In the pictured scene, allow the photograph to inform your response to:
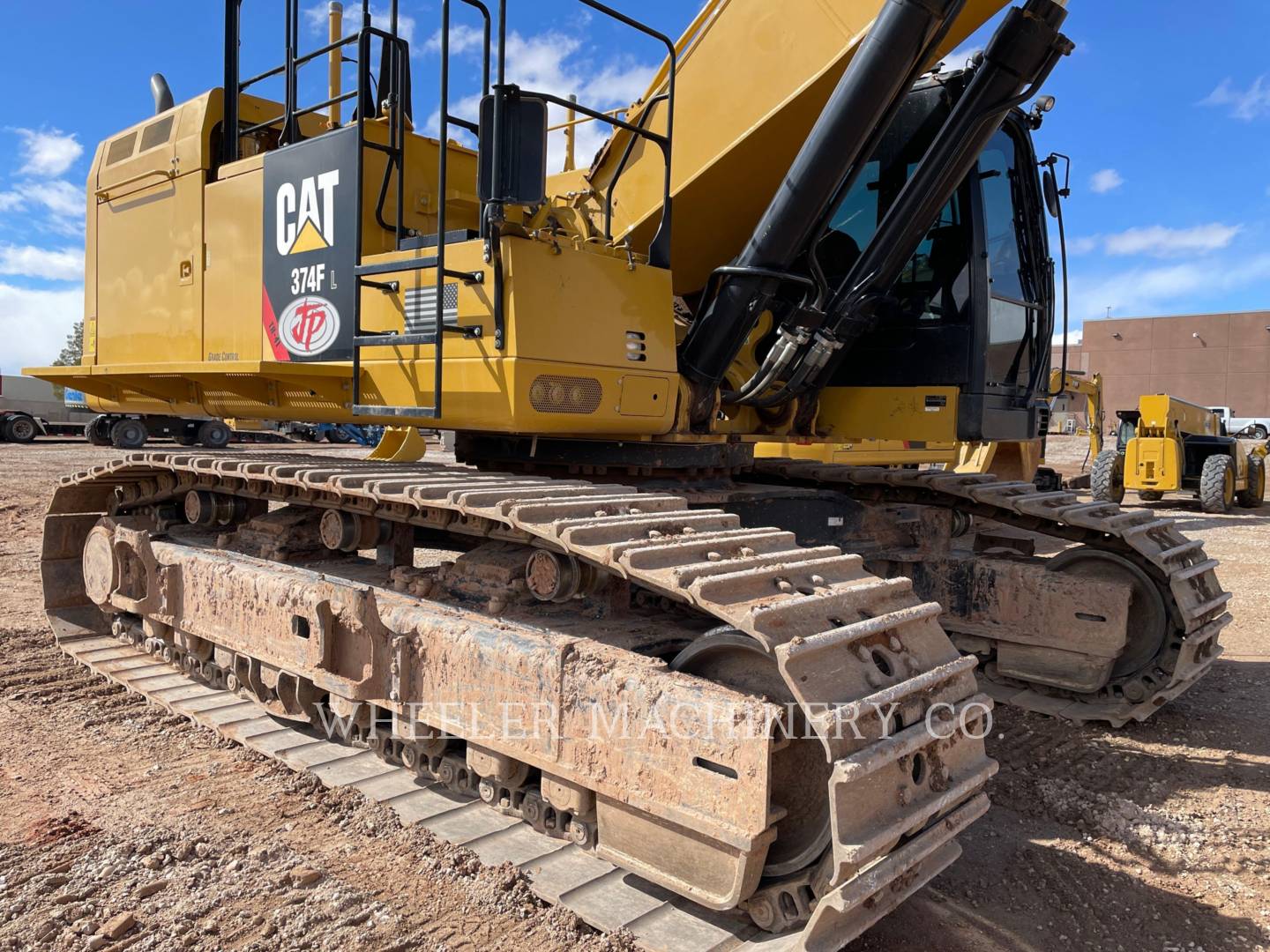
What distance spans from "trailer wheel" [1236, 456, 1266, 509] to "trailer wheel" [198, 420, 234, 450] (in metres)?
23.5

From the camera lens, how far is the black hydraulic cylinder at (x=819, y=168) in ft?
11.8

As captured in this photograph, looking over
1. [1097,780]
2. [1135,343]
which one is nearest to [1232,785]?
[1097,780]

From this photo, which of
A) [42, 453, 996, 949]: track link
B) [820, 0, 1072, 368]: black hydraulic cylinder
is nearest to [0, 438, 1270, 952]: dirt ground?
[42, 453, 996, 949]: track link

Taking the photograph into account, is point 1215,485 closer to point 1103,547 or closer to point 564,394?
point 1103,547

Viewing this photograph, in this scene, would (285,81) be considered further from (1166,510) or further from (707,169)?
(1166,510)

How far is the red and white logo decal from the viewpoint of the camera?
429 centimetres

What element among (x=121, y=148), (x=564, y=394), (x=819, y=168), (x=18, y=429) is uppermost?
(x=121, y=148)

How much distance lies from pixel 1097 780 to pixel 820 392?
2168 millimetres

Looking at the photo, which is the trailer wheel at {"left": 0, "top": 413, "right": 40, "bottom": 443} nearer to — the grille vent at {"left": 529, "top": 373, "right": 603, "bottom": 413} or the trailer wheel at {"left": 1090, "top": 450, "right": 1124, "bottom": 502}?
the trailer wheel at {"left": 1090, "top": 450, "right": 1124, "bottom": 502}

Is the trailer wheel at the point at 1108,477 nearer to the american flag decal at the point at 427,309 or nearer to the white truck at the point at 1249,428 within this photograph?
the american flag decal at the point at 427,309

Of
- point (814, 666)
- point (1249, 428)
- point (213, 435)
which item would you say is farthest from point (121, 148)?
point (1249, 428)

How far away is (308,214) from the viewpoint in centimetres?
438

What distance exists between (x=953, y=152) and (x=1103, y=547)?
2276mm

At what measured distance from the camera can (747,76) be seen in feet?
14.0
